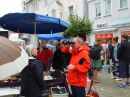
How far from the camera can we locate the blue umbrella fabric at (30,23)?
233 inches

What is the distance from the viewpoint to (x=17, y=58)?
300 cm

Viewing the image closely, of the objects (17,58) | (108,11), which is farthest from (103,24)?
(17,58)

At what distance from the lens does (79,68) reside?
4.54 metres

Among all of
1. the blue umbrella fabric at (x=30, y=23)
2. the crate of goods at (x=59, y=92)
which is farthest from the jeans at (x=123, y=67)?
the crate of goods at (x=59, y=92)

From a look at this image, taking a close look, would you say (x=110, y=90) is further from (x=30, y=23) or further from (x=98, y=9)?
(x=98, y=9)

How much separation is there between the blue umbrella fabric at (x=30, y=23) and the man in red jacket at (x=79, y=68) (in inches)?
60.4

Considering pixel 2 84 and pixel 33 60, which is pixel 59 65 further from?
pixel 33 60

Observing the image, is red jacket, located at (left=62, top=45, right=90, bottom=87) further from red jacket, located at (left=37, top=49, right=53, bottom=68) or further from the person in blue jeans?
the person in blue jeans

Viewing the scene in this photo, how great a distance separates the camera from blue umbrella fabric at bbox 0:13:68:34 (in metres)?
5.93

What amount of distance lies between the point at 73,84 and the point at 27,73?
110cm

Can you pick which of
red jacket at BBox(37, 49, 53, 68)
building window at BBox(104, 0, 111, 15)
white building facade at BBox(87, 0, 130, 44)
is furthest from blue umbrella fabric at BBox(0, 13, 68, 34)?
building window at BBox(104, 0, 111, 15)

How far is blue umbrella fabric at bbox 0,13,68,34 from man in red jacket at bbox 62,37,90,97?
1533 mm

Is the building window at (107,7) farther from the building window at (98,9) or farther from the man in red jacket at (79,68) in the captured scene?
the man in red jacket at (79,68)

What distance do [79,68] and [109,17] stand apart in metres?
15.9
